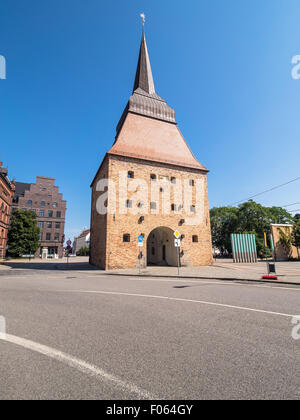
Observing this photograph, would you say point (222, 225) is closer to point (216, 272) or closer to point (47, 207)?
point (216, 272)

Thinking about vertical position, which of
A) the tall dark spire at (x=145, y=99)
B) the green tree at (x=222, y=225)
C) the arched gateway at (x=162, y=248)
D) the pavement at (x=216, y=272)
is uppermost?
the tall dark spire at (x=145, y=99)

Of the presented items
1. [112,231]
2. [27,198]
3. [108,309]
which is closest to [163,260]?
[112,231]

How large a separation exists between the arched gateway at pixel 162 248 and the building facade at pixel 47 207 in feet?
96.8

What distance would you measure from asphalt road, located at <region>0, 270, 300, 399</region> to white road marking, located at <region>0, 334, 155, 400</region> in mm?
10

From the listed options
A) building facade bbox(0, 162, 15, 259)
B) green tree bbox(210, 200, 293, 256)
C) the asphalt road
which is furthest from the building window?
green tree bbox(210, 200, 293, 256)

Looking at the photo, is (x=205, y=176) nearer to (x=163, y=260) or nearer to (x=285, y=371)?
(x=163, y=260)

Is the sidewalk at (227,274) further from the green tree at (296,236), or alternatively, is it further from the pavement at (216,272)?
the green tree at (296,236)

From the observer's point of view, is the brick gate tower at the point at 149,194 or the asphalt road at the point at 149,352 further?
the brick gate tower at the point at 149,194

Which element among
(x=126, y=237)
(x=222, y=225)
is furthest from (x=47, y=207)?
(x=222, y=225)

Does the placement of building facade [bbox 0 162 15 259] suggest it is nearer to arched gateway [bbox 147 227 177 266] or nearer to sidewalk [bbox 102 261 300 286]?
arched gateway [bbox 147 227 177 266]

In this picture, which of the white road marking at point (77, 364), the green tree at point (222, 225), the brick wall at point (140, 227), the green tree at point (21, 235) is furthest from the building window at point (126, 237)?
the green tree at point (222, 225)

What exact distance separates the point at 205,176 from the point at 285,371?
21.5 m

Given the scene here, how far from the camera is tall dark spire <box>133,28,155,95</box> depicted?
2705 centimetres

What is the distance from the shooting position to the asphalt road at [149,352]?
204 cm
